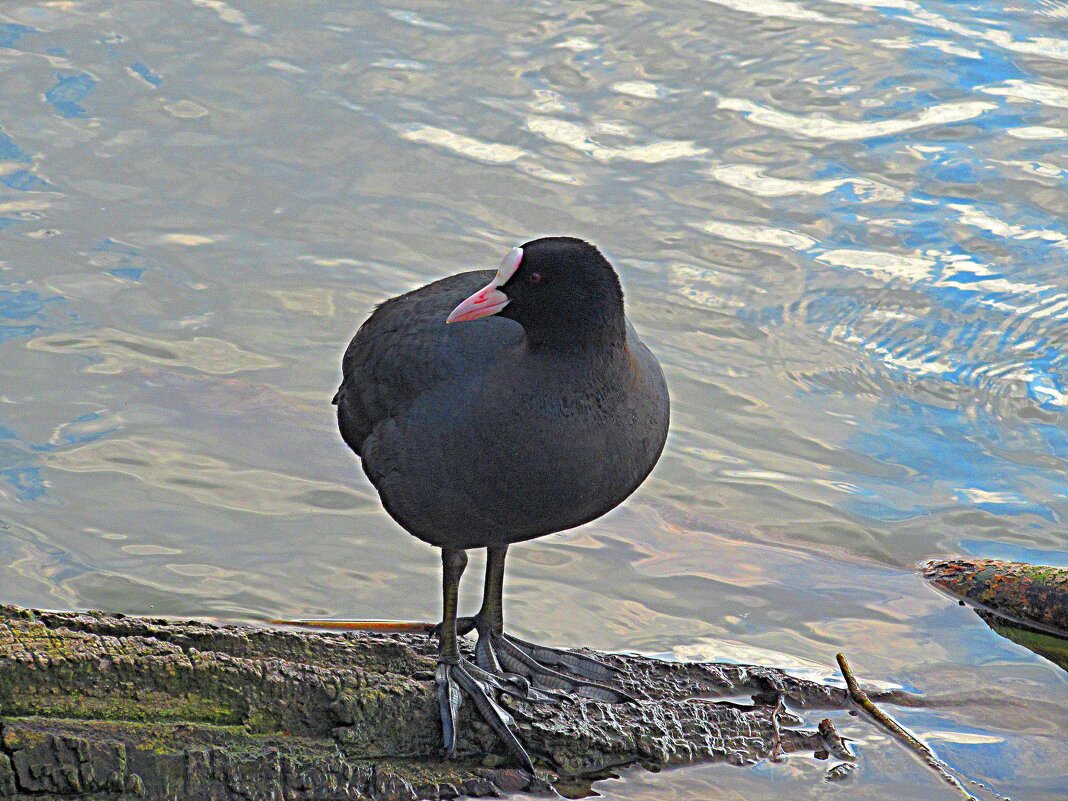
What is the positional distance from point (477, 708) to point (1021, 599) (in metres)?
2.24

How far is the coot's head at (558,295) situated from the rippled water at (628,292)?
1.20 meters

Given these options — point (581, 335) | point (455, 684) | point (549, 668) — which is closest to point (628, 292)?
point (549, 668)

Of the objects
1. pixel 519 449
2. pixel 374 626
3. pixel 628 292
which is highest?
pixel 519 449

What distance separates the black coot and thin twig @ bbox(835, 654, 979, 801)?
27.1 inches

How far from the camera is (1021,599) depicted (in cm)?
476

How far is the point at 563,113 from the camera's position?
8.80 meters

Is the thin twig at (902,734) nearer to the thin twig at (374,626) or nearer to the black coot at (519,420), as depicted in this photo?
the black coot at (519,420)

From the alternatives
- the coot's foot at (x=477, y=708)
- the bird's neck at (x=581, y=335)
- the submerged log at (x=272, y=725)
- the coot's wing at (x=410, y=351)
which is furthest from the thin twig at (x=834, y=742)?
the coot's wing at (x=410, y=351)

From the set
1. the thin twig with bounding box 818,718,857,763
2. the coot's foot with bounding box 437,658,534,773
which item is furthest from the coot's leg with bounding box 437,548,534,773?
the thin twig with bounding box 818,718,857,763

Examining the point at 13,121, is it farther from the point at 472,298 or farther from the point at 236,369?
the point at 472,298

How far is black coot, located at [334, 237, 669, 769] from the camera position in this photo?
138 inches

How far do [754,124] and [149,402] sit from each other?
4372 millimetres

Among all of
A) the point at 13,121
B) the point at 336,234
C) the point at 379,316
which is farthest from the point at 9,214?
the point at 379,316

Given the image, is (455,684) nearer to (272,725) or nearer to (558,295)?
(272,725)
